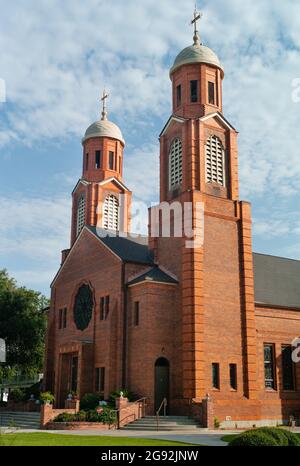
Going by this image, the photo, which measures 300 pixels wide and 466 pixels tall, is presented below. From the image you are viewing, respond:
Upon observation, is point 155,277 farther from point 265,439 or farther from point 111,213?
point 265,439

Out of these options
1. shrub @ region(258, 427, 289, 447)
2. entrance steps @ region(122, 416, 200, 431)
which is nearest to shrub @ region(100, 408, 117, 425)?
entrance steps @ region(122, 416, 200, 431)

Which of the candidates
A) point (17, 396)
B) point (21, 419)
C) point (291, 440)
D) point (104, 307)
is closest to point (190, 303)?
point (104, 307)

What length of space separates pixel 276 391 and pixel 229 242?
9.68m

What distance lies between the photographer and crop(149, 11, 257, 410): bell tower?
30031 mm

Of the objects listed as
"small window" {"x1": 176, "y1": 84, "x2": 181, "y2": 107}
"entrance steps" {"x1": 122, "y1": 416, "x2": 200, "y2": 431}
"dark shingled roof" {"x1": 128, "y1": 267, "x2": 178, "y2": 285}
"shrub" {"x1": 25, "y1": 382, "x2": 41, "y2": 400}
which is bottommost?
"entrance steps" {"x1": 122, "y1": 416, "x2": 200, "y2": 431}

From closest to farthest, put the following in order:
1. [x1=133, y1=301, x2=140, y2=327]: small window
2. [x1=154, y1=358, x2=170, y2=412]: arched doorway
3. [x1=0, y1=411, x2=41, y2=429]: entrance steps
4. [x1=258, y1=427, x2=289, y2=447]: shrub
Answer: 1. [x1=258, y1=427, x2=289, y2=447]: shrub
2. [x1=0, y1=411, x2=41, y2=429]: entrance steps
3. [x1=154, y1=358, x2=170, y2=412]: arched doorway
4. [x1=133, y1=301, x2=140, y2=327]: small window

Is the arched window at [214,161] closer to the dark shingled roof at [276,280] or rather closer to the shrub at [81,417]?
the dark shingled roof at [276,280]

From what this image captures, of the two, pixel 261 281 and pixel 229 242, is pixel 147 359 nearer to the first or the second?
pixel 229 242

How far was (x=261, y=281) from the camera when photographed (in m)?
37.6

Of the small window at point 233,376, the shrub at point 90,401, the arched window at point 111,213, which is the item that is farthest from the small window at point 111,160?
the small window at point 233,376

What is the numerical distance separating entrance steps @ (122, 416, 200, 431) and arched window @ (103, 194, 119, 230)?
21.2 m

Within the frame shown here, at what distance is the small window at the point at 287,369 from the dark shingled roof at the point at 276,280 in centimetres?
294

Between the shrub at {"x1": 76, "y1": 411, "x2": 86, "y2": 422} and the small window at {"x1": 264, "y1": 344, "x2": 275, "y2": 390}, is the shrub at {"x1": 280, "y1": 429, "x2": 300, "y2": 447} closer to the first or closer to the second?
the shrub at {"x1": 76, "y1": 411, "x2": 86, "y2": 422}

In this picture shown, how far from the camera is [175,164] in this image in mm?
35281
